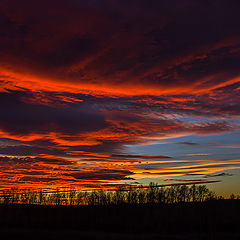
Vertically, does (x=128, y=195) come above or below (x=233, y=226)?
above

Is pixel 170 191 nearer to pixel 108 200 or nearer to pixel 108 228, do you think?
pixel 108 200

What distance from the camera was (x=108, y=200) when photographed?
180 meters

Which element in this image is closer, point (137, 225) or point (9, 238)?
point (9, 238)

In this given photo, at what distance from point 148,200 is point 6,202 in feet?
269

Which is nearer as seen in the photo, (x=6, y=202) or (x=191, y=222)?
(x=191, y=222)

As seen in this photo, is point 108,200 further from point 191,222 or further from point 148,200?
point 191,222

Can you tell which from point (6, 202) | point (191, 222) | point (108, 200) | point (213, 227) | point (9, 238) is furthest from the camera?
point (108, 200)

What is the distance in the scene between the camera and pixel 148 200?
181 meters

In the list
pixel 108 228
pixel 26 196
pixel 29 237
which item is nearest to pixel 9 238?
pixel 29 237

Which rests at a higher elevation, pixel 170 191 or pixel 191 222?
pixel 170 191

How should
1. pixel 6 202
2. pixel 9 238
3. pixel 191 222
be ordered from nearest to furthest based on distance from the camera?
pixel 9 238 < pixel 191 222 < pixel 6 202

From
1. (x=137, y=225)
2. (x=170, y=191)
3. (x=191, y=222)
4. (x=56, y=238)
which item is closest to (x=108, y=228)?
(x=137, y=225)

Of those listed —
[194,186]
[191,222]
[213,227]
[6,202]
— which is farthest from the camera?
[194,186]

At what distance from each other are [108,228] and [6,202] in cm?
9294
